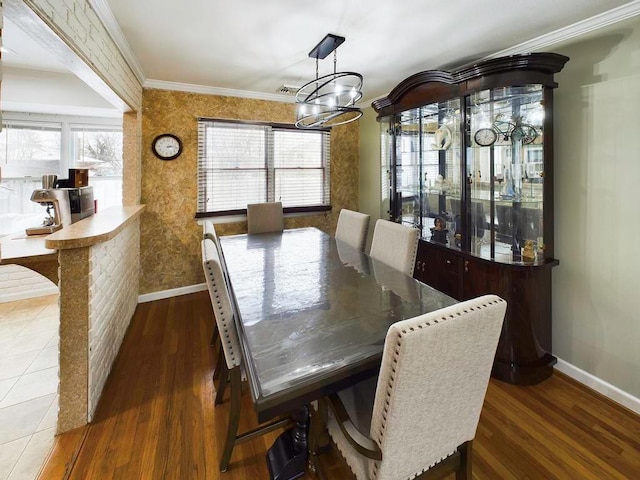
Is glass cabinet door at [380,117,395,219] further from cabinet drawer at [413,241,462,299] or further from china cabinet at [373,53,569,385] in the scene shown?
cabinet drawer at [413,241,462,299]

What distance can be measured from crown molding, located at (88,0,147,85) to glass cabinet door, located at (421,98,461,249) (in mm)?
2652

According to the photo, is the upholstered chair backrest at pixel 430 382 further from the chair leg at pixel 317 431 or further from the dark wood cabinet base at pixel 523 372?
the dark wood cabinet base at pixel 523 372

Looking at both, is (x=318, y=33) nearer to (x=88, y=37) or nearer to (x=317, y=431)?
(x=88, y=37)

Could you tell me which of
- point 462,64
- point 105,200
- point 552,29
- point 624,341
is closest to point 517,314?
point 624,341

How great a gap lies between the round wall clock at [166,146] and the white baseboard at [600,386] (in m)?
4.31

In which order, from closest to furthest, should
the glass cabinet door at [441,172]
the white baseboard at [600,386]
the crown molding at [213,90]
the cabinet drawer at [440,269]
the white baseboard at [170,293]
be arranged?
the white baseboard at [600,386]
the cabinet drawer at [440,269]
the glass cabinet door at [441,172]
the crown molding at [213,90]
the white baseboard at [170,293]

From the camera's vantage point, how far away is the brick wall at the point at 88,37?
4.85 ft

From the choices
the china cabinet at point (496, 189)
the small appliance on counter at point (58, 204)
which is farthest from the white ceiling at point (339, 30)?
the small appliance on counter at point (58, 204)

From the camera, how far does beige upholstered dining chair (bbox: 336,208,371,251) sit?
10.1 feet

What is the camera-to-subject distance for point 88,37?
1907 millimetres

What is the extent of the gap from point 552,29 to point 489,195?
1.24 meters

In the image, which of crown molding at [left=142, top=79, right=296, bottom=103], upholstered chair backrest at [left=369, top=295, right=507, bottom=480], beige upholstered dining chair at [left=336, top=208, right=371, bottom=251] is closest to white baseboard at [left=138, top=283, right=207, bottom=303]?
beige upholstered dining chair at [left=336, top=208, right=371, bottom=251]

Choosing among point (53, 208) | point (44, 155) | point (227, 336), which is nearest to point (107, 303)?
point (53, 208)

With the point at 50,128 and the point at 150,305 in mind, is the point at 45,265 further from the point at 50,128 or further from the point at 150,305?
the point at 50,128
